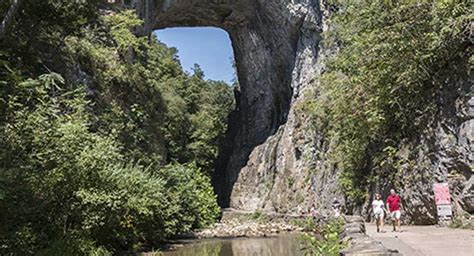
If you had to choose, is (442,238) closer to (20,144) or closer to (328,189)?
(20,144)

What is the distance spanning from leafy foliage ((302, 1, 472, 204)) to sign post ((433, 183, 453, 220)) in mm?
2658

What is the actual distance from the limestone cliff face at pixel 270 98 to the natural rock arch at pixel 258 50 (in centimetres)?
7

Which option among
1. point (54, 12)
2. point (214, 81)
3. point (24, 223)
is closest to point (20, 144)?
point (24, 223)

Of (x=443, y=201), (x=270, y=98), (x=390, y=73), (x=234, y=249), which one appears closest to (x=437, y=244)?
(x=443, y=201)

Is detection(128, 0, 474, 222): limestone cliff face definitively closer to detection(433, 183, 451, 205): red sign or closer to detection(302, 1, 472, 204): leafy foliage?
detection(302, 1, 472, 204): leafy foliage

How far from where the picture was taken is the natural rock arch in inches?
1299

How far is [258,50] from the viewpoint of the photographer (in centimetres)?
3738

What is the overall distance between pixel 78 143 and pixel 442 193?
921cm

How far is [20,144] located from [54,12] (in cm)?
533

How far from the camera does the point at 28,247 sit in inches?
322

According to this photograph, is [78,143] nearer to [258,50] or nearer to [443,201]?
[443,201]

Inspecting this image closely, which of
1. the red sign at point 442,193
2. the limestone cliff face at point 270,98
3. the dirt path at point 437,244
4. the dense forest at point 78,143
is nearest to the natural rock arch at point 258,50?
the limestone cliff face at point 270,98

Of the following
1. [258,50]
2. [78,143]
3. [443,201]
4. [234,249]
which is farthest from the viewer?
[258,50]

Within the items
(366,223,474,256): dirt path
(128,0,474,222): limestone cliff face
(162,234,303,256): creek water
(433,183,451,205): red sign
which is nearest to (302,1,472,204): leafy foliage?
(433,183,451,205): red sign
